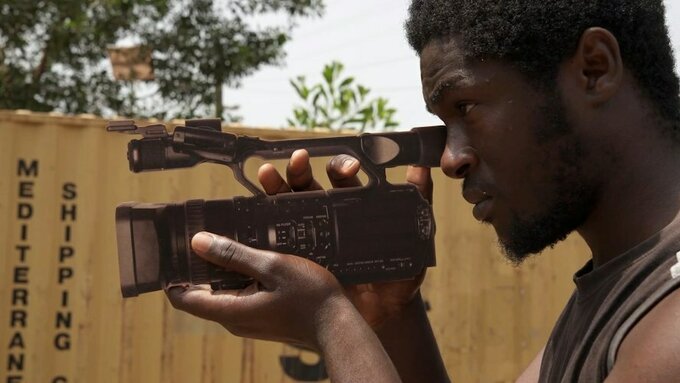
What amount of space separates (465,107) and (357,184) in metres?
0.41

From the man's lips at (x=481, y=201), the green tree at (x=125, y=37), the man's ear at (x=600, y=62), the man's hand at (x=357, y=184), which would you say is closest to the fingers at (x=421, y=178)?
the man's hand at (x=357, y=184)

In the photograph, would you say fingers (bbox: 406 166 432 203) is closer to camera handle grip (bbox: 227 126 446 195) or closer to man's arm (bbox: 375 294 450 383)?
camera handle grip (bbox: 227 126 446 195)

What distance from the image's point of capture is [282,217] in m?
2.04

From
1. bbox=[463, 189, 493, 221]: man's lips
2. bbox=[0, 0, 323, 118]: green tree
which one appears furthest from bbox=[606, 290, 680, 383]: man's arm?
bbox=[0, 0, 323, 118]: green tree

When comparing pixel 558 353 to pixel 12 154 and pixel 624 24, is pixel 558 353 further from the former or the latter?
pixel 12 154

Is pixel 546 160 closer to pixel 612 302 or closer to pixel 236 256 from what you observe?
pixel 612 302

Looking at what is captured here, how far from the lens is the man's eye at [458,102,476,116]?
1861 millimetres

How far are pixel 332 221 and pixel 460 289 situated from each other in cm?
567

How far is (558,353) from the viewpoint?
196 centimetres

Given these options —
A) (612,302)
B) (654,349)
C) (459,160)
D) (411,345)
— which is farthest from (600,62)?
(411,345)

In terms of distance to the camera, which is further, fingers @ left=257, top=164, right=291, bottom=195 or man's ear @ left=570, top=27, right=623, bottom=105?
fingers @ left=257, top=164, right=291, bottom=195

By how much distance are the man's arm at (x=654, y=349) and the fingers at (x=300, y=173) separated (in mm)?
770

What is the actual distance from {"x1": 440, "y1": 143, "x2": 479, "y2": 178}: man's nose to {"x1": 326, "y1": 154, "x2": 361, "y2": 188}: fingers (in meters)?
0.25

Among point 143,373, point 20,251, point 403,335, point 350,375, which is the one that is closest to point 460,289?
point 143,373
